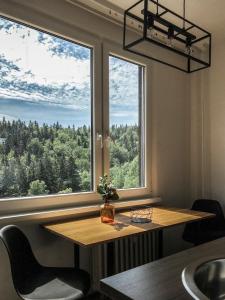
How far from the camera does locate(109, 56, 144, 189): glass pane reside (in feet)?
9.73

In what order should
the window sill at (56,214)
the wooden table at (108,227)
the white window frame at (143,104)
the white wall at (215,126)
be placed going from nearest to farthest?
the wooden table at (108,227)
the window sill at (56,214)
the white window frame at (143,104)
the white wall at (215,126)

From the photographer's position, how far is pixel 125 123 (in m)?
3.10

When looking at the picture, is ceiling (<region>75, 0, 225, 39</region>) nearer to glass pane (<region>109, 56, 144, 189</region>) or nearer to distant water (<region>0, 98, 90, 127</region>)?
glass pane (<region>109, 56, 144, 189</region>)

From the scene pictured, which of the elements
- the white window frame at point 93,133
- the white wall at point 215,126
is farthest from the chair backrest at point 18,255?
the white wall at point 215,126

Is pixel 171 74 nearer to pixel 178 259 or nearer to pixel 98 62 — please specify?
pixel 98 62

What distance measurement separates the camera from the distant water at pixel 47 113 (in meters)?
2.27

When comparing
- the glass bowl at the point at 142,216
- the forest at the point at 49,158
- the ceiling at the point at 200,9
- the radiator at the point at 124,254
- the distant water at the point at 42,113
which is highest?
the ceiling at the point at 200,9

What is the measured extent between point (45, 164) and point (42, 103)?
0.52 meters

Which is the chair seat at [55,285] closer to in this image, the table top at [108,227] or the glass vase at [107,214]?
the table top at [108,227]

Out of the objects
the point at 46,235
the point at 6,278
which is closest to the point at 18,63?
the point at 46,235

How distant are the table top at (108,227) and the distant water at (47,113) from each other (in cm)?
88

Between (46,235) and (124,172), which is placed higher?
(124,172)

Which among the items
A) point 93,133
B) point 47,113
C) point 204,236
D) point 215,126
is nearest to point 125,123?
point 93,133

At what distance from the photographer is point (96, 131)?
2.78m
